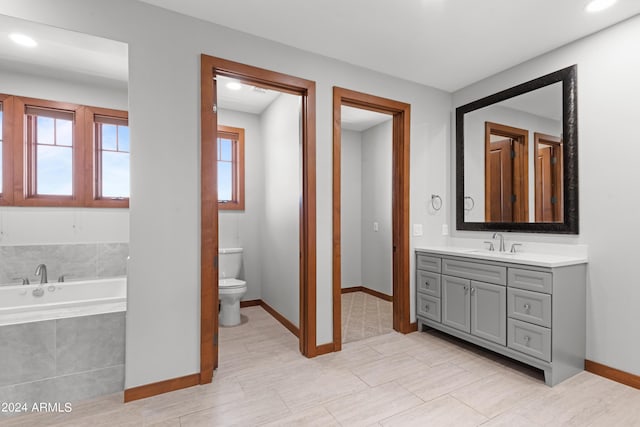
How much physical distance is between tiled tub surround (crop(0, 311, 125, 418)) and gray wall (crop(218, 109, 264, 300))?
205cm

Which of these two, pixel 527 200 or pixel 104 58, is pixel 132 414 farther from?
pixel 527 200

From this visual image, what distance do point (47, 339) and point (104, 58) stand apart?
7.01 ft

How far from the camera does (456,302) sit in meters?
2.78

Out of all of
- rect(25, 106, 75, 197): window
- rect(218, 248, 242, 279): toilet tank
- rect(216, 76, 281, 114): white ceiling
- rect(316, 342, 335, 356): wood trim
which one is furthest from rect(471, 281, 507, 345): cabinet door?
rect(25, 106, 75, 197): window

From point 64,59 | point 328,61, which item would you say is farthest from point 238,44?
point 64,59

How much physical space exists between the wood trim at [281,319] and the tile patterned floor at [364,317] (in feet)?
1.57

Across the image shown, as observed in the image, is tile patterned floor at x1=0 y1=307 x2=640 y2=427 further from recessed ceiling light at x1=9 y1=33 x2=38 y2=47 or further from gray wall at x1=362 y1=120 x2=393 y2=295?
recessed ceiling light at x1=9 y1=33 x2=38 y2=47

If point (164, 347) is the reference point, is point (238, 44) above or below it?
above

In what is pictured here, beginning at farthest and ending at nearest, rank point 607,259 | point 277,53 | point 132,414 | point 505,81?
point 505,81, point 277,53, point 607,259, point 132,414

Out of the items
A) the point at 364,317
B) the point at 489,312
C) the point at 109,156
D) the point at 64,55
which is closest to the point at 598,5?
the point at 489,312

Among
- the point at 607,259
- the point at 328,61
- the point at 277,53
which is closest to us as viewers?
the point at 607,259

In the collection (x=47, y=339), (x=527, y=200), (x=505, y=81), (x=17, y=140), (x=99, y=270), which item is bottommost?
(x=47, y=339)

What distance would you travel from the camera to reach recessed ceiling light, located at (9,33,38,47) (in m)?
2.10

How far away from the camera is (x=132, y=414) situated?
1.82 m
